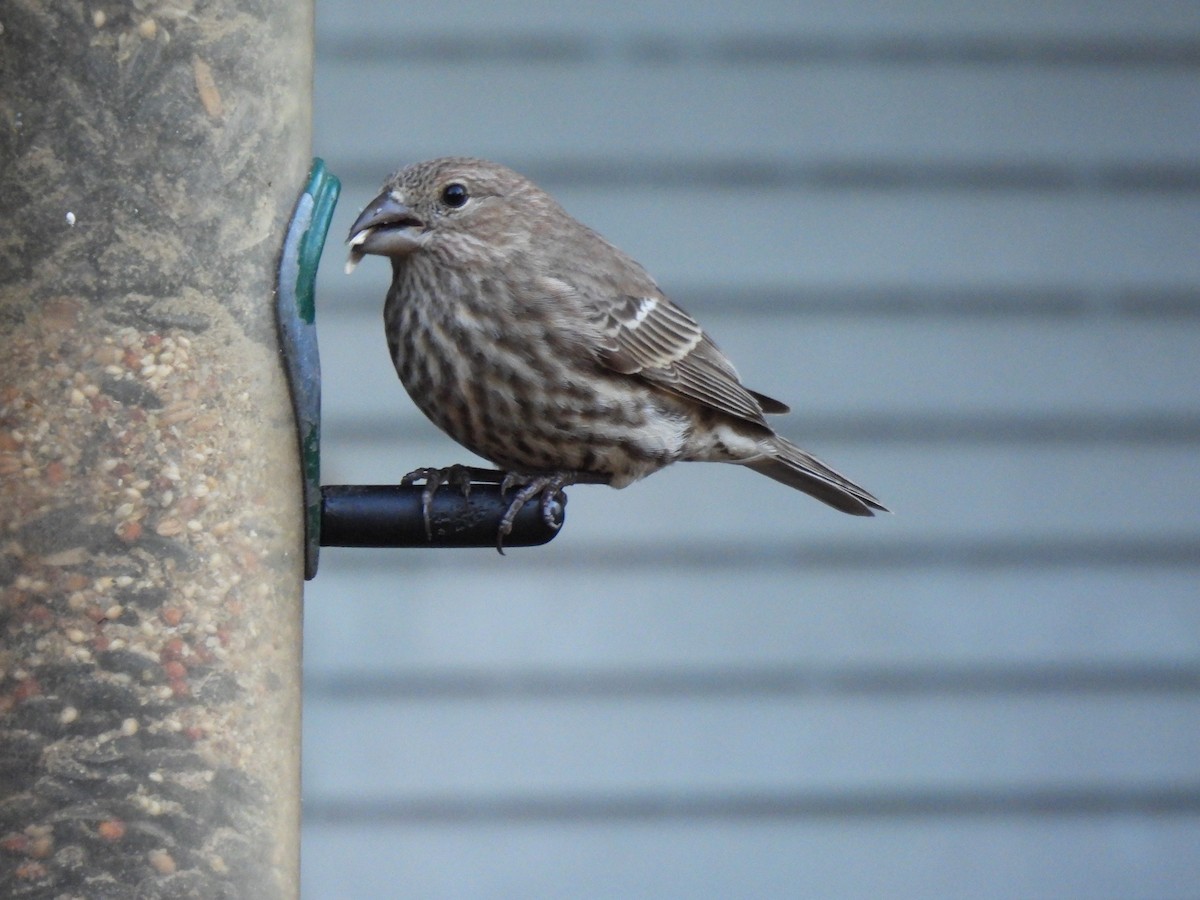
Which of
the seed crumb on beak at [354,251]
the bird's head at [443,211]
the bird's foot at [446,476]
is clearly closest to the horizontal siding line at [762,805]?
the bird's foot at [446,476]

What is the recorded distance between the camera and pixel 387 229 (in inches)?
152

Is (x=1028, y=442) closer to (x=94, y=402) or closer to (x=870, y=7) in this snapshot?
(x=870, y=7)

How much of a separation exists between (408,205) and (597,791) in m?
2.49

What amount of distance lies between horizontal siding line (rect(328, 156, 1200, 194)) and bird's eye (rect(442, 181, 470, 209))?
1.74 metres

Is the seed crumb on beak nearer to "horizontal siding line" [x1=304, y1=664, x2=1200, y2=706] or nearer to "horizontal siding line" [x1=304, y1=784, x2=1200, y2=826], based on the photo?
"horizontal siding line" [x1=304, y1=664, x2=1200, y2=706]

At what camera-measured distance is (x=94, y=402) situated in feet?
9.23

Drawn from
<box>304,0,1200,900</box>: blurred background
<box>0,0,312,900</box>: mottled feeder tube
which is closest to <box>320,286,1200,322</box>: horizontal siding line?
<box>304,0,1200,900</box>: blurred background

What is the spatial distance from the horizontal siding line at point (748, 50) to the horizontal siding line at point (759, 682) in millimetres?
1914

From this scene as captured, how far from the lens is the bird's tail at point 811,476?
15.1ft

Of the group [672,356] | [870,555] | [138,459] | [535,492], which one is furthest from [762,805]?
[138,459]

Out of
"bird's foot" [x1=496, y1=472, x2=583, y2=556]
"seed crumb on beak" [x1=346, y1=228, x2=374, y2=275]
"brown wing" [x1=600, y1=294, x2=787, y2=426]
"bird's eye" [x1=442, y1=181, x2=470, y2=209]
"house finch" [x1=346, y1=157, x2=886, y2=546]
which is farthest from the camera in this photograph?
"brown wing" [x1=600, y1=294, x2=787, y2=426]

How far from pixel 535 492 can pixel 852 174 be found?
2713 mm

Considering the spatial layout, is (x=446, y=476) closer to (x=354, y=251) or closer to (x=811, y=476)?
(x=354, y=251)

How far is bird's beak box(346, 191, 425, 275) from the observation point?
3785 millimetres
